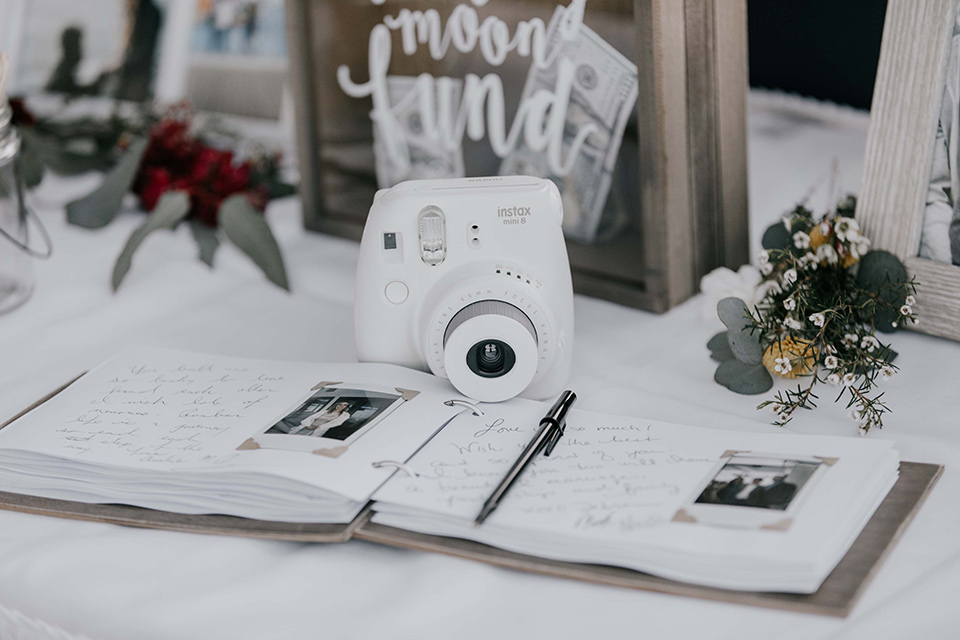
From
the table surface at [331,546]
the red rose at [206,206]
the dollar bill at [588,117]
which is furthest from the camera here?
the red rose at [206,206]

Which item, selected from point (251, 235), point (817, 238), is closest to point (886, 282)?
point (817, 238)

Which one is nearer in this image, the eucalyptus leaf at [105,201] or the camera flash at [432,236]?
the camera flash at [432,236]

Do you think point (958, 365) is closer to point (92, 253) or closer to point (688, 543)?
point (688, 543)

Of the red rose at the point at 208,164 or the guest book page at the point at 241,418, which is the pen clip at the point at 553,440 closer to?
the guest book page at the point at 241,418

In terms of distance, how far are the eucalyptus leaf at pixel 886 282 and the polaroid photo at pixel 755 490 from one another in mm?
231

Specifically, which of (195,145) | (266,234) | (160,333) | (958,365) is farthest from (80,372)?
(958,365)

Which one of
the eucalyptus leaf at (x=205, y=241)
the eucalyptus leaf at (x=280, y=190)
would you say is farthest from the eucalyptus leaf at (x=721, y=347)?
the eucalyptus leaf at (x=280, y=190)

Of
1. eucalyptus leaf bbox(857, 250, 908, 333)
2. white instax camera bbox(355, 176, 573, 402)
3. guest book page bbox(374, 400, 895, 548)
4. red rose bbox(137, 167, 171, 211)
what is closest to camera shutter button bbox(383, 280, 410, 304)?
white instax camera bbox(355, 176, 573, 402)

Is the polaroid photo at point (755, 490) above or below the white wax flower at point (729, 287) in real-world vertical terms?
above

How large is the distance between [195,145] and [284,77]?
17 cm

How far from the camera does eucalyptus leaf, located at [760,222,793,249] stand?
0.76 metres

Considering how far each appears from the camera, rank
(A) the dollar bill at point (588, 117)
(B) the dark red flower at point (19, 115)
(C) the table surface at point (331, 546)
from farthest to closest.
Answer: (B) the dark red flower at point (19, 115)
(A) the dollar bill at point (588, 117)
(C) the table surface at point (331, 546)

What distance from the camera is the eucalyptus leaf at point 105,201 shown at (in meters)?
1.03

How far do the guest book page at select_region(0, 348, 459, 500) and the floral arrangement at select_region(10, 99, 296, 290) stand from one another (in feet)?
0.80
